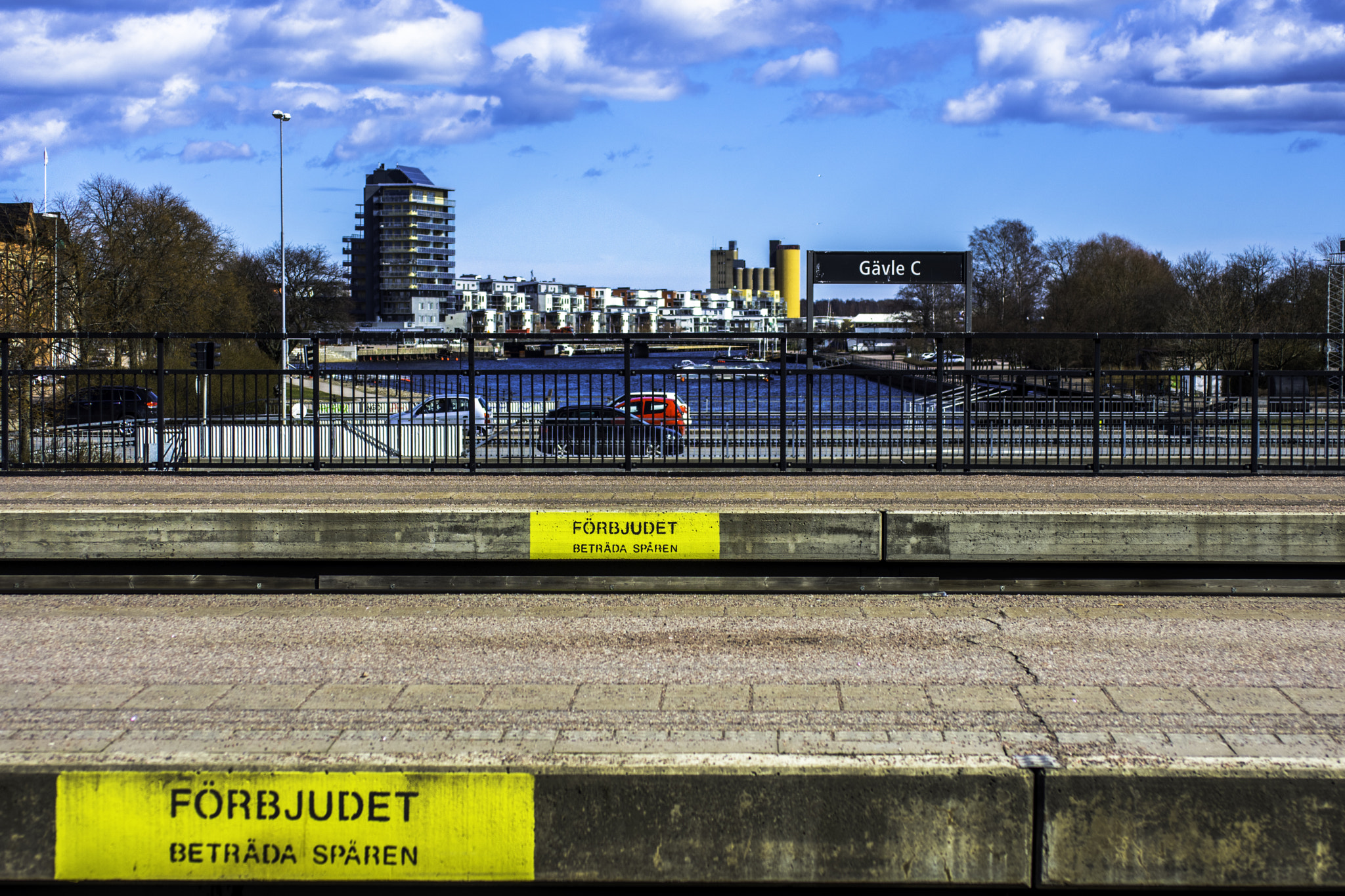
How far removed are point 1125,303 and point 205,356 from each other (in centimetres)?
8535

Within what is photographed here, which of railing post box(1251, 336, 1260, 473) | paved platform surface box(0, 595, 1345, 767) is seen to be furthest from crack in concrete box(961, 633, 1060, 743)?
railing post box(1251, 336, 1260, 473)

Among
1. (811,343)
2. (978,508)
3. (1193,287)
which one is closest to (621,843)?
(978,508)

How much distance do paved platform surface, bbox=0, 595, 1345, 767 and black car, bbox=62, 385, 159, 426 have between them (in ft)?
22.5

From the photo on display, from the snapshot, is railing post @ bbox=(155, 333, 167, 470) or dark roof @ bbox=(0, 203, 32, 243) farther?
dark roof @ bbox=(0, 203, 32, 243)

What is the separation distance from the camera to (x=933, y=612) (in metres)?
9.69

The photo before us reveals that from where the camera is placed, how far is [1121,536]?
33.7ft

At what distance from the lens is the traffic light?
53.8ft

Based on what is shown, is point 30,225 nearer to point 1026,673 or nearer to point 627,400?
point 627,400

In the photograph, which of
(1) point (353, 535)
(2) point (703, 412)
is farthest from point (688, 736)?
(2) point (703, 412)

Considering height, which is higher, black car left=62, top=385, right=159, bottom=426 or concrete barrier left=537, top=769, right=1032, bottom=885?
black car left=62, top=385, right=159, bottom=426

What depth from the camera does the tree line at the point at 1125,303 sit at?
27656 millimetres

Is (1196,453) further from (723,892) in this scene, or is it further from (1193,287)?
(1193,287)

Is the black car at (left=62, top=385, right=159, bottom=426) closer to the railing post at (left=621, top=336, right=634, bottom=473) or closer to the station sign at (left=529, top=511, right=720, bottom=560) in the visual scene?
the railing post at (left=621, top=336, right=634, bottom=473)

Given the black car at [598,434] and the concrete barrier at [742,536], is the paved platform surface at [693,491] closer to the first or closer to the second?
the black car at [598,434]
